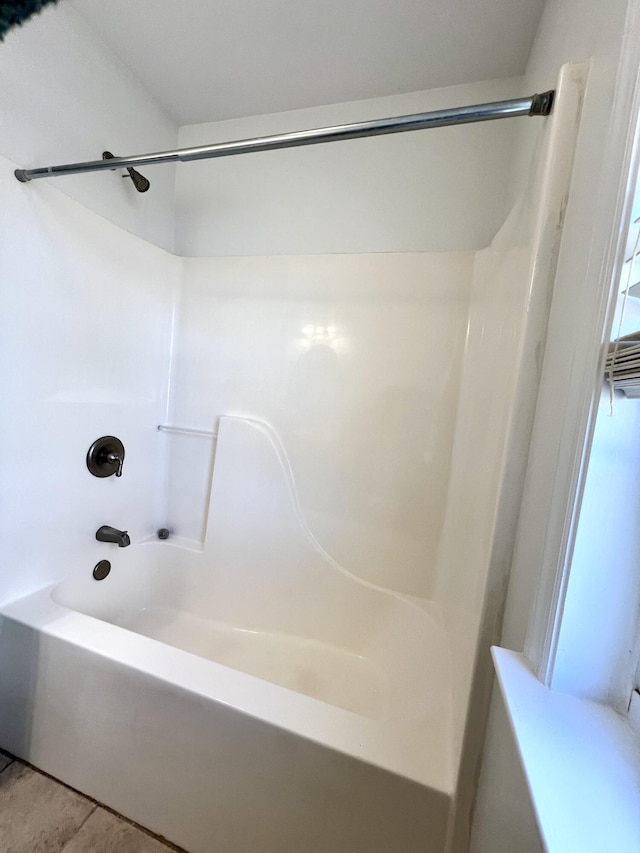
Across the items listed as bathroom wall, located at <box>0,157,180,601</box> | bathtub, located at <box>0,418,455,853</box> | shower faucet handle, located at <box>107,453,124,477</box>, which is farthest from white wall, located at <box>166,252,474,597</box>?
shower faucet handle, located at <box>107,453,124,477</box>

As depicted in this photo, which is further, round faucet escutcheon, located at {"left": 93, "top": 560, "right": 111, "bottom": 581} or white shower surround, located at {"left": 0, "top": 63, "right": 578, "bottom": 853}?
round faucet escutcheon, located at {"left": 93, "top": 560, "right": 111, "bottom": 581}

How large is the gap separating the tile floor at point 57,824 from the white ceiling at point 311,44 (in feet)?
7.99

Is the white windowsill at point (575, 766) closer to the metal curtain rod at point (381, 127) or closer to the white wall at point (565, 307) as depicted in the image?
the white wall at point (565, 307)

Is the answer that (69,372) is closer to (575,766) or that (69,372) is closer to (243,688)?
(243,688)

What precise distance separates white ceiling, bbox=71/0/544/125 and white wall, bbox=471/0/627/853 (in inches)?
25.9

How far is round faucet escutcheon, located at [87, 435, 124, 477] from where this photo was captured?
4.68ft

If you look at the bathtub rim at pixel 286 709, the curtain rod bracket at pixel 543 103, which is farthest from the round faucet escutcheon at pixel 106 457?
the curtain rod bracket at pixel 543 103

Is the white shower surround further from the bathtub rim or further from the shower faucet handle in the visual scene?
the shower faucet handle

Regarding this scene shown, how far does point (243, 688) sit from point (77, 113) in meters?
1.87

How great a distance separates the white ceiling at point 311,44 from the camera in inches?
44.1

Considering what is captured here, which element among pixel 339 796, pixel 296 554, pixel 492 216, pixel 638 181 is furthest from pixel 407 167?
pixel 339 796

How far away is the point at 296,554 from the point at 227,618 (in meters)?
0.45

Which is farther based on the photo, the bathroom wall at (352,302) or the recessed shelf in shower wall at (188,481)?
the recessed shelf in shower wall at (188,481)

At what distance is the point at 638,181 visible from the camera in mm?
449
